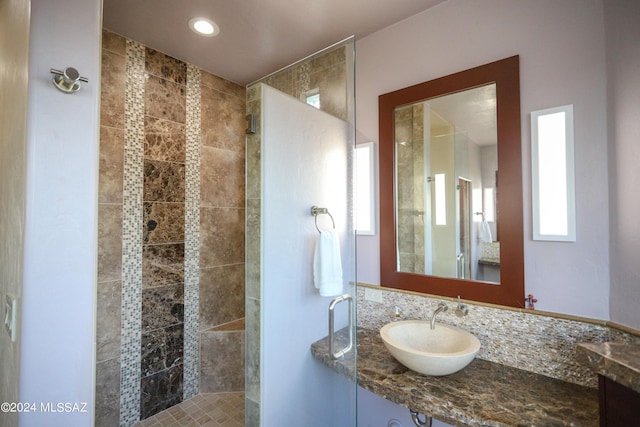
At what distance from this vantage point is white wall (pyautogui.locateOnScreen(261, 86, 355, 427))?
144cm

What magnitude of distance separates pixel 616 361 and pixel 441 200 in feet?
3.44

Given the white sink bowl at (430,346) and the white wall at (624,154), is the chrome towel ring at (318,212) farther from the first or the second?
the white wall at (624,154)

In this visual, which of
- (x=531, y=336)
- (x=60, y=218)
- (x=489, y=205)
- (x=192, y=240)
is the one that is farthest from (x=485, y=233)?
(x=192, y=240)

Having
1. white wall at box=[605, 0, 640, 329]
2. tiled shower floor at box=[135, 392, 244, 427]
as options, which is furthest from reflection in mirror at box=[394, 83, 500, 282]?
tiled shower floor at box=[135, 392, 244, 427]

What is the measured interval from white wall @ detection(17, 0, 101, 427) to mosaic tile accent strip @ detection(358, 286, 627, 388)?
1.62 m

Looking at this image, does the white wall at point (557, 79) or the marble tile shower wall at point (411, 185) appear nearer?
the white wall at point (557, 79)

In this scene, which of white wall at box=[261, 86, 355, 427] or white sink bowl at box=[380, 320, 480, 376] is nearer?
white sink bowl at box=[380, 320, 480, 376]

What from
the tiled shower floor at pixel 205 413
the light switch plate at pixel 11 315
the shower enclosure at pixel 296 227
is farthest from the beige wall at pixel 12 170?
the tiled shower floor at pixel 205 413

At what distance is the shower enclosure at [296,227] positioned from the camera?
56.1 inches

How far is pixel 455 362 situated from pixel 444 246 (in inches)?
27.4

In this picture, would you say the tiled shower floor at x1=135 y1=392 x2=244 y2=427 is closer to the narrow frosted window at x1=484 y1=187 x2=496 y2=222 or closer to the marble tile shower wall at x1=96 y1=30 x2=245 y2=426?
the marble tile shower wall at x1=96 y1=30 x2=245 y2=426

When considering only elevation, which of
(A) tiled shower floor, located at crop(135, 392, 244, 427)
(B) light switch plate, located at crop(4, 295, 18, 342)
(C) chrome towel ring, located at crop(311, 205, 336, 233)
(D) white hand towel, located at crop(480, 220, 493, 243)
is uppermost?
(C) chrome towel ring, located at crop(311, 205, 336, 233)

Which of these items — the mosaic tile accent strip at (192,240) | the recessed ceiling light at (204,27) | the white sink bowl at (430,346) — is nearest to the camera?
the white sink bowl at (430,346)

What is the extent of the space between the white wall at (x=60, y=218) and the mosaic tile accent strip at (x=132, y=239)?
125 centimetres
